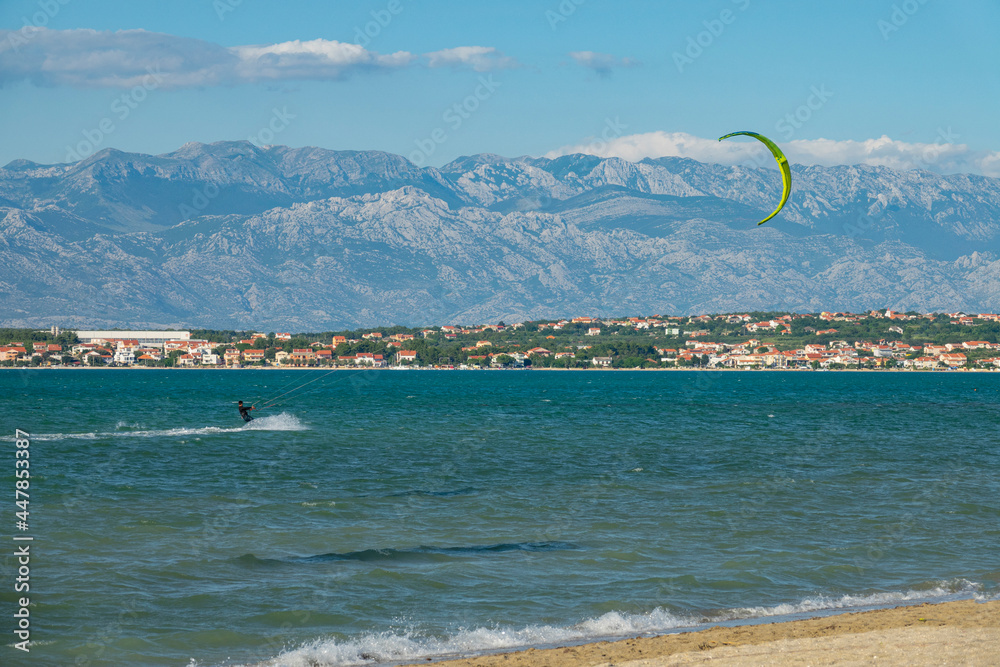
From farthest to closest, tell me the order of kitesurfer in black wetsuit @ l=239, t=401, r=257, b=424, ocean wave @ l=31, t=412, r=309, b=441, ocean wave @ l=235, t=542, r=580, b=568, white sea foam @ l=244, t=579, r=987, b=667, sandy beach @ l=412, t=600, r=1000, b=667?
1. ocean wave @ l=31, t=412, r=309, b=441
2. kitesurfer in black wetsuit @ l=239, t=401, r=257, b=424
3. ocean wave @ l=235, t=542, r=580, b=568
4. white sea foam @ l=244, t=579, r=987, b=667
5. sandy beach @ l=412, t=600, r=1000, b=667

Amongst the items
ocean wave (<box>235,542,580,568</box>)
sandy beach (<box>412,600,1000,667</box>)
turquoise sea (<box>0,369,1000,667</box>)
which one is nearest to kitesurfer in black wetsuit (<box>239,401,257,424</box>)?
turquoise sea (<box>0,369,1000,667</box>)

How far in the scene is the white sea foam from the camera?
42.7 ft

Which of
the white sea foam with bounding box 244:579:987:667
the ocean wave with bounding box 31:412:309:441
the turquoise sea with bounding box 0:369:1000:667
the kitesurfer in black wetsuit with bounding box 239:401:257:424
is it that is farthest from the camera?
the ocean wave with bounding box 31:412:309:441

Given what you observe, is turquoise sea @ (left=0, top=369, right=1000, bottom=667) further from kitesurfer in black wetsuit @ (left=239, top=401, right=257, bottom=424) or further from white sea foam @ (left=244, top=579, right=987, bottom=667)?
kitesurfer in black wetsuit @ (left=239, top=401, right=257, bottom=424)

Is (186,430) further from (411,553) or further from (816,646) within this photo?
(816,646)

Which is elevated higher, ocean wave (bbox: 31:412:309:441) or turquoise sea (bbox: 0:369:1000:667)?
turquoise sea (bbox: 0:369:1000:667)

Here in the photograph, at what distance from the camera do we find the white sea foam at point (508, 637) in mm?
13015

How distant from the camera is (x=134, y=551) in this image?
19016 millimetres

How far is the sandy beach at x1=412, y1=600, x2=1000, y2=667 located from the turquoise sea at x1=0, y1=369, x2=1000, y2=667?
105 cm

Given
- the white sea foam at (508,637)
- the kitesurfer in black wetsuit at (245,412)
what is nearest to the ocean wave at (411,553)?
the white sea foam at (508,637)

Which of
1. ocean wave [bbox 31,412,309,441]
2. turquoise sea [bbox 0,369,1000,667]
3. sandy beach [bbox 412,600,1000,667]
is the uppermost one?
sandy beach [bbox 412,600,1000,667]

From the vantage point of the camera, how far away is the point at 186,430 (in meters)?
53.3

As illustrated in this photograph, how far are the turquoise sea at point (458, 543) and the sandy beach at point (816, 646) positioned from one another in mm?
1052

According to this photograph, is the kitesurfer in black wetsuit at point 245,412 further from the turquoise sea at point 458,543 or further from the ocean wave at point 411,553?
the ocean wave at point 411,553
